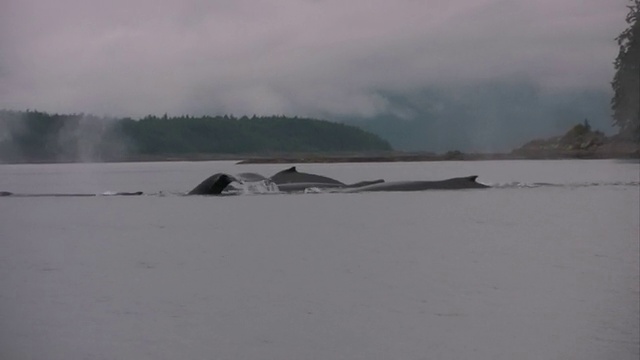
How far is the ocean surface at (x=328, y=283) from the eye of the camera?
38.6 ft

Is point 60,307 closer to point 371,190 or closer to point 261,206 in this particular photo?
point 261,206

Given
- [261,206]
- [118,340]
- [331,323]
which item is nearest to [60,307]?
[118,340]

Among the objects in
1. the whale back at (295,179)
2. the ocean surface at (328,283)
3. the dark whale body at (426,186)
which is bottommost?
the ocean surface at (328,283)

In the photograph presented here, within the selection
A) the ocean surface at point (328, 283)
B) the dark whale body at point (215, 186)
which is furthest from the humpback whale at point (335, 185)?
the ocean surface at point (328, 283)

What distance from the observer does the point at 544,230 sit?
77.8 feet

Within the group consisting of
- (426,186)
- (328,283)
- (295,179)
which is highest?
(295,179)

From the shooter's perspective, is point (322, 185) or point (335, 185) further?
point (335, 185)

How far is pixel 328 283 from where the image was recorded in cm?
1617

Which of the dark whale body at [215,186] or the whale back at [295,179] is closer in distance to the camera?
the dark whale body at [215,186]

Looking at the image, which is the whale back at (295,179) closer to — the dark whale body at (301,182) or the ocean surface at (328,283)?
the dark whale body at (301,182)

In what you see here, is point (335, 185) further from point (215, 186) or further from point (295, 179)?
point (215, 186)

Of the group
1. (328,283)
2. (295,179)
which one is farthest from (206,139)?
(328,283)

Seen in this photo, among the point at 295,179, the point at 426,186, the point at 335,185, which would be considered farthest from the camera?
the point at 295,179

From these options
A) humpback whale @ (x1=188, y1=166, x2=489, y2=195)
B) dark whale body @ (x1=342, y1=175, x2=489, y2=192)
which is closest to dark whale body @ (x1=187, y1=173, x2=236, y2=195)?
humpback whale @ (x1=188, y1=166, x2=489, y2=195)
